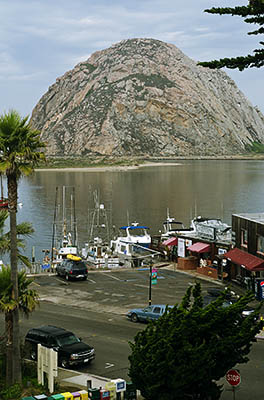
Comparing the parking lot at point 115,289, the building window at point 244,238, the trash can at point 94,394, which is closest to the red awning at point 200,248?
the parking lot at point 115,289

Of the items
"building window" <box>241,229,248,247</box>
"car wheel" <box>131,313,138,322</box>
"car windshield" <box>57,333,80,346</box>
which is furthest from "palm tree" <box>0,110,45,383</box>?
"building window" <box>241,229,248,247</box>

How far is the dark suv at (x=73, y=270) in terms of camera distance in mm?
36281

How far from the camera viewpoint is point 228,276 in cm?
3578

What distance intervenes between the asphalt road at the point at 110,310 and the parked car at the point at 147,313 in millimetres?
361

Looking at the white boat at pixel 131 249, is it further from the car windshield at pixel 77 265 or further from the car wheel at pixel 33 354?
the car wheel at pixel 33 354

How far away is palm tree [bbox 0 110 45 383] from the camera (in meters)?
15.2

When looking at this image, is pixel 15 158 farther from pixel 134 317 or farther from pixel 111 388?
pixel 134 317

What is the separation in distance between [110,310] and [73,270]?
8375 mm

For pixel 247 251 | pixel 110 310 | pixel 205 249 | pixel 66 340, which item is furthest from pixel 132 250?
pixel 66 340

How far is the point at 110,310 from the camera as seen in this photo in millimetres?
28438

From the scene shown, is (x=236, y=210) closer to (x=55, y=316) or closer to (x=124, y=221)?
(x=124, y=221)

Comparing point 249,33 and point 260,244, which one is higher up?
point 249,33

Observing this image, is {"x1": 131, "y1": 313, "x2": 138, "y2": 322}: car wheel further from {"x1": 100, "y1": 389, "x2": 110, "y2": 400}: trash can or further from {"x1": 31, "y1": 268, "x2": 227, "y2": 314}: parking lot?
{"x1": 100, "y1": 389, "x2": 110, "y2": 400}: trash can

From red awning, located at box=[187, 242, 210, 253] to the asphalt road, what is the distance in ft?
6.96
